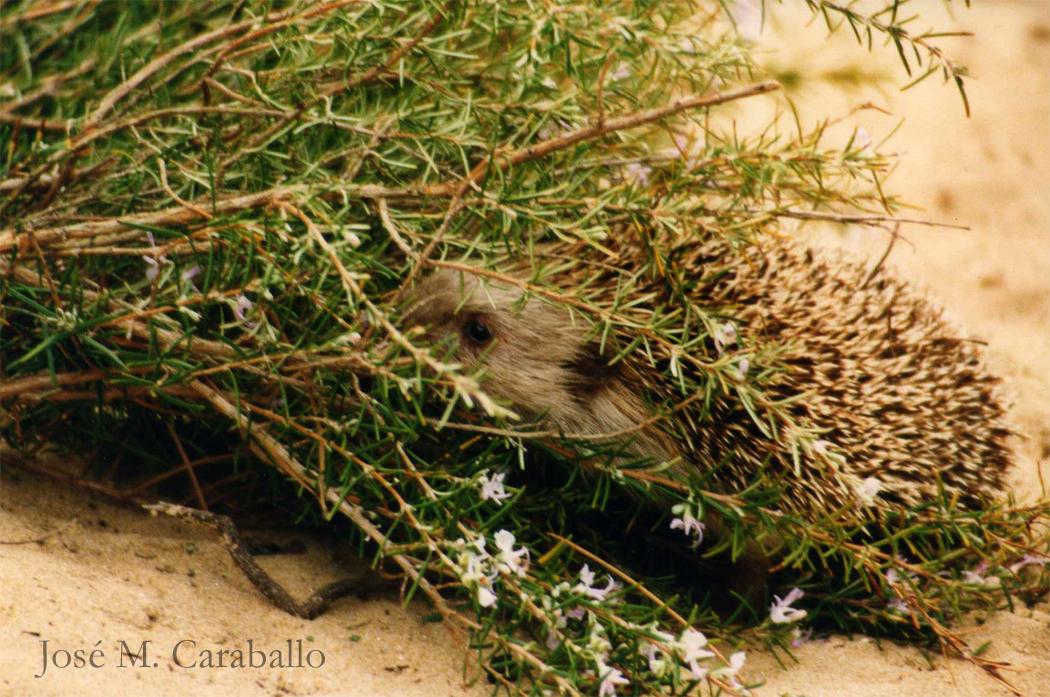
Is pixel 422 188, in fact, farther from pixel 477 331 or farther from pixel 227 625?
pixel 227 625

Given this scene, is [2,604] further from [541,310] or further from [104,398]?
[541,310]

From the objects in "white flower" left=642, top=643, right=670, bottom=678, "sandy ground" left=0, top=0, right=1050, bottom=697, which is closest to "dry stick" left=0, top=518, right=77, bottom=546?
"sandy ground" left=0, top=0, right=1050, bottom=697

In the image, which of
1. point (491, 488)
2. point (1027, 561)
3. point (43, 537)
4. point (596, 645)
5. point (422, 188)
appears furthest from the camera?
point (1027, 561)

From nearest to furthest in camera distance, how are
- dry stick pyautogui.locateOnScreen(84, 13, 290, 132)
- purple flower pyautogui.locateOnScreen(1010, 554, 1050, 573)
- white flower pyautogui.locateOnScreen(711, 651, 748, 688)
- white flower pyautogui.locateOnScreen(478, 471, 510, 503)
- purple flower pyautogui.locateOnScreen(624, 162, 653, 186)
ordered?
white flower pyautogui.locateOnScreen(711, 651, 748, 688)
white flower pyautogui.locateOnScreen(478, 471, 510, 503)
dry stick pyautogui.locateOnScreen(84, 13, 290, 132)
purple flower pyautogui.locateOnScreen(1010, 554, 1050, 573)
purple flower pyautogui.locateOnScreen(624, 162, 653, 186)

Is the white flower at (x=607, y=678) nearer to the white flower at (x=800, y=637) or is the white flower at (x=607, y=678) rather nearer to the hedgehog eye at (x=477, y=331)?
the white flower at (x=800, y=637)

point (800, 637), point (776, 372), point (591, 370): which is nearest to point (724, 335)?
point (776, 372)

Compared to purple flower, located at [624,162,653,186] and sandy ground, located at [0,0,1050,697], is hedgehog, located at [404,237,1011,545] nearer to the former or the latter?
purple flower, located at [624,162,653,186]

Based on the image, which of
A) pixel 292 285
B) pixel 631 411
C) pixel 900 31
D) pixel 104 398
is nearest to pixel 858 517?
pixel 631 411
